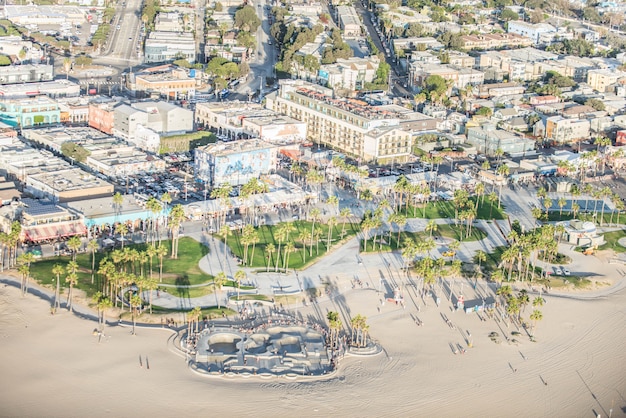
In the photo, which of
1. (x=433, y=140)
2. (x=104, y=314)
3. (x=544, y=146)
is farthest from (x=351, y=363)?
(x=544, y=146)

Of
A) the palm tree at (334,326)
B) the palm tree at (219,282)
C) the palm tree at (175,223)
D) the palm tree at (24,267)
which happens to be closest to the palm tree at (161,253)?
the palm tree at (175,223)

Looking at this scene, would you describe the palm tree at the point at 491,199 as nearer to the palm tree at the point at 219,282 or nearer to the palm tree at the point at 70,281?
the palm tree at the point at 219,282

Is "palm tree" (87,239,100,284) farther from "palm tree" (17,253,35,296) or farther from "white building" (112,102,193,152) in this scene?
"white building" (112,102,193,152)

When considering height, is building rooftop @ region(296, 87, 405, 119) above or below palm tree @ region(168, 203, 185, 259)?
above

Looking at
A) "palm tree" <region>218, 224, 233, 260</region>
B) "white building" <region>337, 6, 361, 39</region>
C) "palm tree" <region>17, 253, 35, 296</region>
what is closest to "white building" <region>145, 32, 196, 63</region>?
"white building" <region>337, 6, 361, 39</region>

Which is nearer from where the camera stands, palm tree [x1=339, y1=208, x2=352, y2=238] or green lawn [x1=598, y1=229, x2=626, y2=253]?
green lawn [x1=598, y1=229, x2=626, y2=253]

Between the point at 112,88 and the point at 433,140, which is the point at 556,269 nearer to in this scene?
the point at 433,140

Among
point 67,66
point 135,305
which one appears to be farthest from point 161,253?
point 67,66
